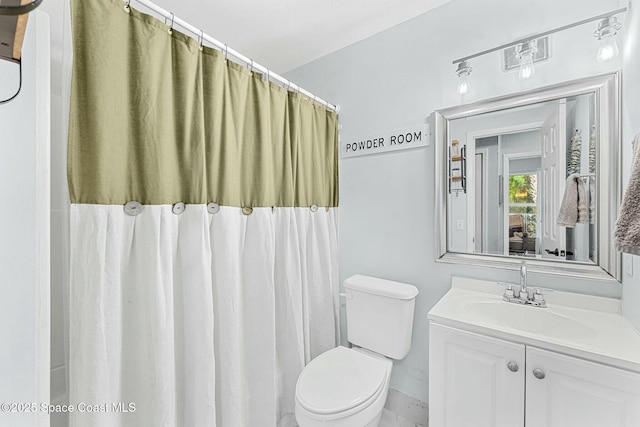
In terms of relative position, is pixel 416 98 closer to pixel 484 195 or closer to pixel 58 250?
pixel 484 195

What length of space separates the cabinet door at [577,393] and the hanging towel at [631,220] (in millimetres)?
458

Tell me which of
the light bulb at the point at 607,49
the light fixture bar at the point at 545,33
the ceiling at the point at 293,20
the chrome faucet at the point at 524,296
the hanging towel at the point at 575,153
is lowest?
the chrome faucet at the point at 524,296

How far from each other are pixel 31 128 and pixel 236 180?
2.30 feet

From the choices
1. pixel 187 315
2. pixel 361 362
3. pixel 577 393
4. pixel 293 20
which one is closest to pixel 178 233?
pixel 187 315

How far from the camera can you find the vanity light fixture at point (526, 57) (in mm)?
1293

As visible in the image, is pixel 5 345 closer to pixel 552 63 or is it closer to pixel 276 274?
pixel 276 274

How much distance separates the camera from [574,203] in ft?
4.11

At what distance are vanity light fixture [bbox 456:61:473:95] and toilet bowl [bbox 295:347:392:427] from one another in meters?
1.56

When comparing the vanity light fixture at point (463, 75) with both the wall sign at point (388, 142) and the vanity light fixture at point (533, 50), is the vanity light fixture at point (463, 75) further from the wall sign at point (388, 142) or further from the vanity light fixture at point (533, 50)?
the wall sign at point (388, 142)

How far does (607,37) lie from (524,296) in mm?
1158

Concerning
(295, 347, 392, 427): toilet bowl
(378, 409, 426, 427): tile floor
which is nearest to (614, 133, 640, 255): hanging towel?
(295, 347, 392, 427): toilet bowl

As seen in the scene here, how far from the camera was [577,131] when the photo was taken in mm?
1244

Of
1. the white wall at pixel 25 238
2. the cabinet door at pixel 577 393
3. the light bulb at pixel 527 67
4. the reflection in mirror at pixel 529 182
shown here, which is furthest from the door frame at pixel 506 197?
the white wall at pixel 25 238

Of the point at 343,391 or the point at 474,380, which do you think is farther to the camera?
the point at 343,391
